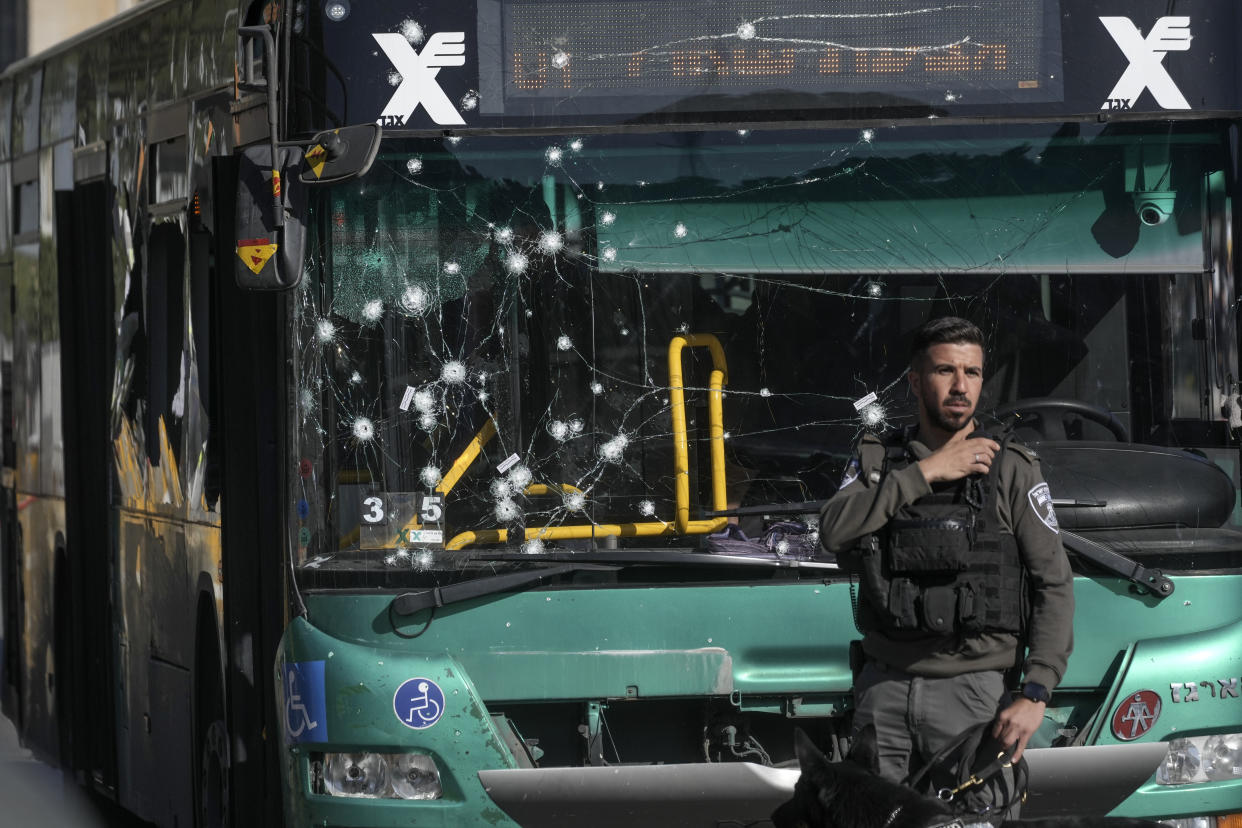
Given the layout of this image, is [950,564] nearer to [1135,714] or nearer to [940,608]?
[940,608]

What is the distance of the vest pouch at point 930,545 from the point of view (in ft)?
15.4

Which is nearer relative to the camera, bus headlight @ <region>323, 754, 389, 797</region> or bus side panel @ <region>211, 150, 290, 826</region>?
bus headlight @ <region>323, 754, 389, 797</region>

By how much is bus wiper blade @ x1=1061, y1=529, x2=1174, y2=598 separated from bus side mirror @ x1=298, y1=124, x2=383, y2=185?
6.84 feet

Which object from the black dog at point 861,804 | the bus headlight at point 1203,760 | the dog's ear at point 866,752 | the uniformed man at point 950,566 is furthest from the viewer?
the bus headlight at point 1203,760

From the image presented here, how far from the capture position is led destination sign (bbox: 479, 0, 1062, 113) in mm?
5656

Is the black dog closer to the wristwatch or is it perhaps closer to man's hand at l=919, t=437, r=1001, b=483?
the wristwatch

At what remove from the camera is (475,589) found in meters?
5.56

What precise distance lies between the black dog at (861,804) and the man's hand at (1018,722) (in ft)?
0.72

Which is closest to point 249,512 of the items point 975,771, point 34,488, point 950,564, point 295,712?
point 295,712

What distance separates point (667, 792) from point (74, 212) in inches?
164

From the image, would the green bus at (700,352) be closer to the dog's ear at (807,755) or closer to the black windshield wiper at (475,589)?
the black windshield wiper at (475,589)

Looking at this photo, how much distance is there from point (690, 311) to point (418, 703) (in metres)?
1.29

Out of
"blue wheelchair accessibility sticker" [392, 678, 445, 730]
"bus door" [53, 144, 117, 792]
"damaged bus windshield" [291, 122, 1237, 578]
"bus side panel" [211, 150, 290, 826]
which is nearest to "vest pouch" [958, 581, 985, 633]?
"damaged bus windshield" [291, 122, 1237, 578]

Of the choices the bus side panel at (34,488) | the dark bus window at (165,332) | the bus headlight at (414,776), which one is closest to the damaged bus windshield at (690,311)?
the bus headlight at (414,776)
